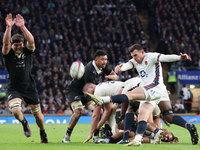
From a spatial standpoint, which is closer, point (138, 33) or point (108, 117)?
point (108, 117)

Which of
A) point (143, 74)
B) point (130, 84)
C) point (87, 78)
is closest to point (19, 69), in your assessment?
point (87, 78)

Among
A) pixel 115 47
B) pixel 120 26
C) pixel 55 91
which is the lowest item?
pixel 55 91

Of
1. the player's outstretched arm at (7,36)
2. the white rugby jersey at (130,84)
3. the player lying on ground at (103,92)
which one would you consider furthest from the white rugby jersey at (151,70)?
the player's outstretched arm at (7,36)

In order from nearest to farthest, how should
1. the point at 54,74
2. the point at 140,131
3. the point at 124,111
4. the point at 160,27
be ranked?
the point at 140,131
the point at 124,111
the point at 54,74
the point at 160,27

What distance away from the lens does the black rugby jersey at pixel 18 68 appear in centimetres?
610

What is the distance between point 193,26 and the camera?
71.6 ft

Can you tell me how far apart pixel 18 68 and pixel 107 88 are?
1.92m

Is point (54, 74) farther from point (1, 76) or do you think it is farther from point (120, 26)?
point (120, 26)

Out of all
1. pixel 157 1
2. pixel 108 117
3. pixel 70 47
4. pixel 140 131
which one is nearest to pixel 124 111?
pixel 108 117

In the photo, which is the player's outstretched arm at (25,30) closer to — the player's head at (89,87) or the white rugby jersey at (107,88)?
the player's head at (89,87)

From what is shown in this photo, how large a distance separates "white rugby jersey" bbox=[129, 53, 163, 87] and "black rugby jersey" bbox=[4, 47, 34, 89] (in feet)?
7.51

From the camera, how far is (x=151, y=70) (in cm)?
620

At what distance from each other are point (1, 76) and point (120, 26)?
8.90m

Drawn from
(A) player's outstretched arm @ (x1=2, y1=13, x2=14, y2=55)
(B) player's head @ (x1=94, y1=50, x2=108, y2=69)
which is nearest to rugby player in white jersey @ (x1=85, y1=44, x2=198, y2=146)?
(B) player's head @ (x1=94, y1=50, x2=108, y2=69)
